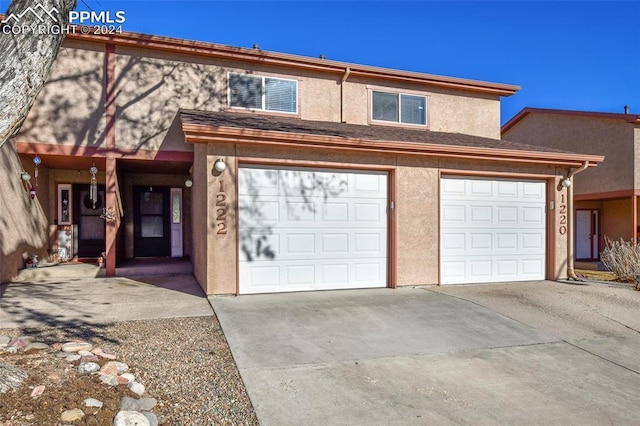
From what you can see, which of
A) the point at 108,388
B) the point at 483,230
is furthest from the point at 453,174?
the point at 108,388

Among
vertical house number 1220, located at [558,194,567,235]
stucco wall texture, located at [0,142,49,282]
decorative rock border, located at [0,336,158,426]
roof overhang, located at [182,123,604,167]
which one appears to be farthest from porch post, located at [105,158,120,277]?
vertical house number 1220, located at [558,194,567,235]

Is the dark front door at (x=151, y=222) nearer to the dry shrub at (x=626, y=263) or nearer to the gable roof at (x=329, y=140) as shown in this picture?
the gable roof at (x=329, y=140)

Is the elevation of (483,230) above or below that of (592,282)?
above

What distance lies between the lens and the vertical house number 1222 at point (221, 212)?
7031 millimetres

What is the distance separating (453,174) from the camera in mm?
8633

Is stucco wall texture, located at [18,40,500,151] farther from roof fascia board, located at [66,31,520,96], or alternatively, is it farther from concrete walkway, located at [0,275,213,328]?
concrete walkway, located at [0,275,213,328]

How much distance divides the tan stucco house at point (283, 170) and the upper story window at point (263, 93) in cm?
4

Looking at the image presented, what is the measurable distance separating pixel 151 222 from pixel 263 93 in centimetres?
566

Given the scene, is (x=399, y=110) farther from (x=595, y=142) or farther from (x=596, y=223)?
(x=596, y=223)

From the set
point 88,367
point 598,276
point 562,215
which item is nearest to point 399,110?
point 562,215

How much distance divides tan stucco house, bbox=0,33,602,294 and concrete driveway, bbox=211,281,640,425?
3.72ft

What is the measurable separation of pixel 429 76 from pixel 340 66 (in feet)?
8.96

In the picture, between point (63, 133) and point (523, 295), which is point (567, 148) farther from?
point (63, 133)

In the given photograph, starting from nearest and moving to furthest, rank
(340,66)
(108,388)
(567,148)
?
1. (108,388)
2. (340,66)
3. (567,148)
